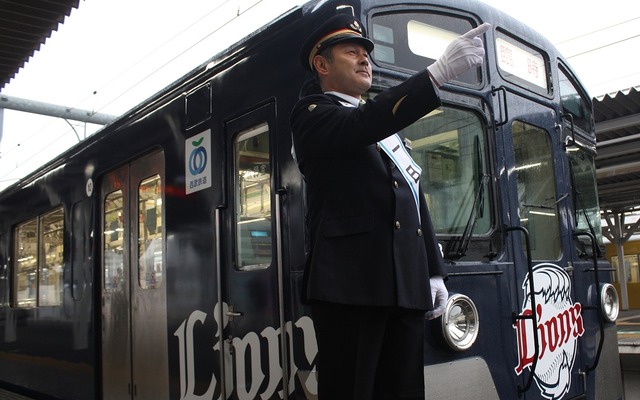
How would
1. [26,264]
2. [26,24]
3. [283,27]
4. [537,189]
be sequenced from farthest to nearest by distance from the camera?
1. [26,264]
2. [26,24]
3. [537,189]
4. [283,27]

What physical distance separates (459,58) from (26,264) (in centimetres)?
680

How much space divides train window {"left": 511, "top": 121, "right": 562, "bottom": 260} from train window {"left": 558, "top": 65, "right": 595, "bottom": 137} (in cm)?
44

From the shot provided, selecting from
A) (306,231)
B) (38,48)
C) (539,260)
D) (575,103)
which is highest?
(38,48)

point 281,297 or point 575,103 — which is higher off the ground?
point 575,103

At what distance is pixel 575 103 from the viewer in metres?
4.36

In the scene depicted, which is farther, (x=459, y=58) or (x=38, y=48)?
(x=38, y=48)

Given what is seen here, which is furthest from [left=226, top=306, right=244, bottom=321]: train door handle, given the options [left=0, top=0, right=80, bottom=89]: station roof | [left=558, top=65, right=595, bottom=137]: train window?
[left=0, top=0, right=80, bottom=89]: station roof

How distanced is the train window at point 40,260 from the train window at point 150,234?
1.82m

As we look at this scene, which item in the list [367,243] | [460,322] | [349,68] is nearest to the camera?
[367,243]

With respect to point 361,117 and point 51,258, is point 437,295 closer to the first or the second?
point 361,117

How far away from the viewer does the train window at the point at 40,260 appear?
6.20 metres

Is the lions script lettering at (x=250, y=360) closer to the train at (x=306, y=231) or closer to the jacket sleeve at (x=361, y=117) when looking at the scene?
the train at (x=306, y=231)

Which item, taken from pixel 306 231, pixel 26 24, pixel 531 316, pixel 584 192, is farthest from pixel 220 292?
pixel 26 24

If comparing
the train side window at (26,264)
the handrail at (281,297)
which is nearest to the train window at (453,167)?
the handrail at (281,297)
